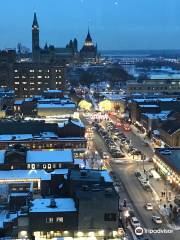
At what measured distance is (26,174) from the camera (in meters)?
15.8

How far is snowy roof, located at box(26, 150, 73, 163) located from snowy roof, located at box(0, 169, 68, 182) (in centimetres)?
68

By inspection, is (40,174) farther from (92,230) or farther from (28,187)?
(92,230)

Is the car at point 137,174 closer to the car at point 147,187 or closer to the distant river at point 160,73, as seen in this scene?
the car at point 147,187

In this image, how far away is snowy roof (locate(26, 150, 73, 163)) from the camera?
1675 centimetres

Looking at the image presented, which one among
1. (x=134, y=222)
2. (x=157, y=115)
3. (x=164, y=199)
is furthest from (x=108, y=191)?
(x=157, y=115)

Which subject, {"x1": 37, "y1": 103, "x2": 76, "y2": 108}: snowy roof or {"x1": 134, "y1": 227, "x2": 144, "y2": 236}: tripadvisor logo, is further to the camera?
{"x1": 37, "y1": 103, "x2": 76, "y2": 108}: snowy roof

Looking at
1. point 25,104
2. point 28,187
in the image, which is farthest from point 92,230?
point 25,104

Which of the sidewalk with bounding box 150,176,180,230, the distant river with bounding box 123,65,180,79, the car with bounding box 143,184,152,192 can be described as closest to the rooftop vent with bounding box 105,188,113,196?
the sidewalk with bounding box 150,176,180,230

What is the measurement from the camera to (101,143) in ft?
73.4

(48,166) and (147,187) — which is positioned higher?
(48,166)

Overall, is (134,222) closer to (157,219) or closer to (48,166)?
(157,219)

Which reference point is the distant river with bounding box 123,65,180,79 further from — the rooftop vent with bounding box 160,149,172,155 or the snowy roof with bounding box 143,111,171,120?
the rooftop vent with bounding box 160,149,172,155

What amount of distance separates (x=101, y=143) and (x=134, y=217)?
31.3 feet

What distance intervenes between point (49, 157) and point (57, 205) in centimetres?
487
